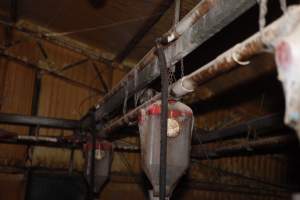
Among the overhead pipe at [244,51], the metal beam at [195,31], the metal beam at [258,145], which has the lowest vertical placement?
the metal beam at [258,145]

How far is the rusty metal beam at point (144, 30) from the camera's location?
386 centimetres

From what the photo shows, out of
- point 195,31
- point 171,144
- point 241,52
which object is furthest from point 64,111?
point 241,52

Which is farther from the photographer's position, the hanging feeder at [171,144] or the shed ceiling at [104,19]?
the shed ceiling at [104,19]

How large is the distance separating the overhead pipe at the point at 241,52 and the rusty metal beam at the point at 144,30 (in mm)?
1788

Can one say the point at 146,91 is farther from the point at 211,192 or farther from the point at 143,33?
the point at 211,192

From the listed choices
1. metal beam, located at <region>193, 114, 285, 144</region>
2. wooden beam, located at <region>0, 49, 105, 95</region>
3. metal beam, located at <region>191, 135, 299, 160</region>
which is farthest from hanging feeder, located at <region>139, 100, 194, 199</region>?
wooden beam, located at <region>0, 49, 105, 95</region>

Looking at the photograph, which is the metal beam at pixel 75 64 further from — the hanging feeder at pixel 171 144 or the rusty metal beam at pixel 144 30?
the hanging feeder at pixel 171 144

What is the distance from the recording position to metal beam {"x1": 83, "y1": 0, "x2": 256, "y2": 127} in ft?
5.29

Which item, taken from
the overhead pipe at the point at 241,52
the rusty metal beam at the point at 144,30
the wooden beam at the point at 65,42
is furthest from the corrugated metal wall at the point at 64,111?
the overhead pipe at the point at 241,52

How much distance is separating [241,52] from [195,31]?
1.44ft

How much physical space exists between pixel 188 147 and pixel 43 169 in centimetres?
437

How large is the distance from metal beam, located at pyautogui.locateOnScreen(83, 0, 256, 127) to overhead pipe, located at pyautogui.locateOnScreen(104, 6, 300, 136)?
0.14m

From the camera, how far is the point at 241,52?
1.52 m

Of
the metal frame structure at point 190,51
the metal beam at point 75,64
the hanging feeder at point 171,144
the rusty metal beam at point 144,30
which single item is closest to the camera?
the metal frame structure at point 190,51
